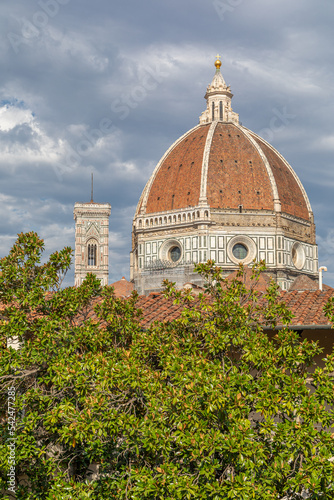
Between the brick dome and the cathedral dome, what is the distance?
8cm

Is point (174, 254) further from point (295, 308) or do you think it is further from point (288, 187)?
point (295, 308)

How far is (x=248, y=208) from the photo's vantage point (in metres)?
52.3

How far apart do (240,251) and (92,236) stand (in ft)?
75.9

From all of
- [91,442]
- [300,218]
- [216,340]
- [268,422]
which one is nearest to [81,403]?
[91,442]

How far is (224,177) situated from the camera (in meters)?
53.5

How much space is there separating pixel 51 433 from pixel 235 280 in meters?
2.49

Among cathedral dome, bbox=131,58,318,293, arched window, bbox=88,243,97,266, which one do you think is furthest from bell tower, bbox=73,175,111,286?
cathedral dome, bbox=131,58,318,293

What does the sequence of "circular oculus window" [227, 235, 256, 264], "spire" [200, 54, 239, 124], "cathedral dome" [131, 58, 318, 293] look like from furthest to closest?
1. "spire" [200, 54, 239, 124]
2. "cathedral dome" [131, 58, 318, 293]
3. "circular oculus window" [227, 235, 256, 264]

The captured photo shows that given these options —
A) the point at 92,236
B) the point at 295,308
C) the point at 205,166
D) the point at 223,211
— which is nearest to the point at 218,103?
the point at 205,166

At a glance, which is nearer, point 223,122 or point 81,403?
point 81,403

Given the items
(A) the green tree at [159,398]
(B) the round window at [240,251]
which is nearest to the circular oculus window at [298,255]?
(B) the round window at [240,251]

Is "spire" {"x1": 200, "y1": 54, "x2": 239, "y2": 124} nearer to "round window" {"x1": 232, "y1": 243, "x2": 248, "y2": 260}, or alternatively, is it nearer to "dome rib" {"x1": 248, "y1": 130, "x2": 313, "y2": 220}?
"dome rib" {"x1": 248, "y1": 130, "x2": 313, "y2": 220}

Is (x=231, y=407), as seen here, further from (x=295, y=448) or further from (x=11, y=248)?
(x=11, y=248)

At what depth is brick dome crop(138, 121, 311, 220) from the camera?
5281cm
